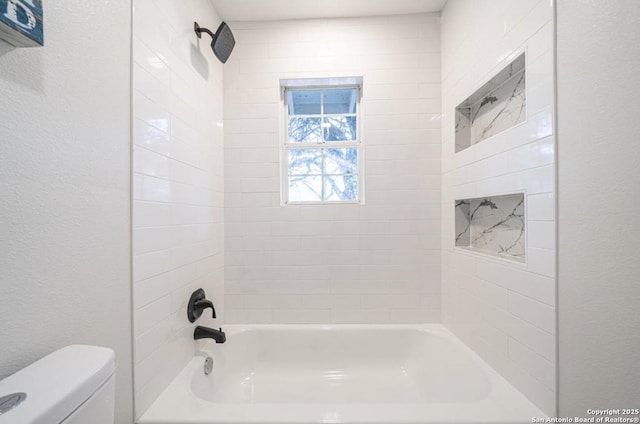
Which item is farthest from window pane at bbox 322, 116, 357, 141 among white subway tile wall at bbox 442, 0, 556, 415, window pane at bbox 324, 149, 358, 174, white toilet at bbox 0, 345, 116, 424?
white toilet at bbox 0, 345, 116, 424

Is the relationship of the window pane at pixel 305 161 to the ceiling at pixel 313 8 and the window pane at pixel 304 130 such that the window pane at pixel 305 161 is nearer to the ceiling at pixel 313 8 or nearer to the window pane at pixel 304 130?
the window pane at pixel 304 130

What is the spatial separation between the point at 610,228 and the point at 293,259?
62.0 inches

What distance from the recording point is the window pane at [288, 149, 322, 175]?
2059 millimetres

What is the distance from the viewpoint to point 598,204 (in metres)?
0.78

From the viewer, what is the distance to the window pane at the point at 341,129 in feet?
6.74

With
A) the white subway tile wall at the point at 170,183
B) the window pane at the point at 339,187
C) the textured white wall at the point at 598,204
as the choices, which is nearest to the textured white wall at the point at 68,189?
the white subway tile wall at the point at 170,183

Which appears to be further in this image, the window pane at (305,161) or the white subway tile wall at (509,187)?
the window pane at (305,161)

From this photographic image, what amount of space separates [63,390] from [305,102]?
80.1 inches

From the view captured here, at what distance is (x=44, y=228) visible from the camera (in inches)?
26.6

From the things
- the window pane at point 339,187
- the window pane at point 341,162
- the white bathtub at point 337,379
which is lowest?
the white bathtub at point 337,379

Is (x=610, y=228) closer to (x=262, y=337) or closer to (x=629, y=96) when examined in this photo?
(x=629, y=96)

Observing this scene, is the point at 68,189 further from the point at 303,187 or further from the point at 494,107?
the point at 494,107

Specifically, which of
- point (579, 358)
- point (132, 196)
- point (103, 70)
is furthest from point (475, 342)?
point (103, 70)

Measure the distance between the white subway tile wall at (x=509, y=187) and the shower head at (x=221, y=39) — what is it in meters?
1.42
